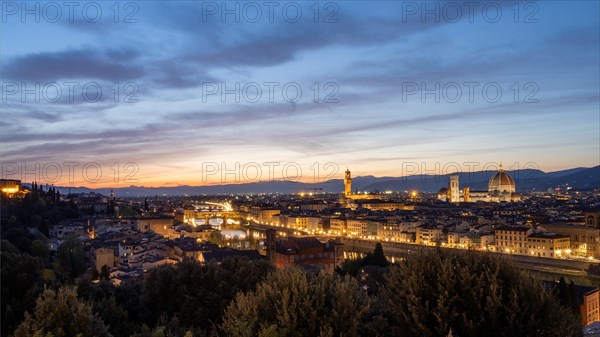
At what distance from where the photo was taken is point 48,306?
5551mm

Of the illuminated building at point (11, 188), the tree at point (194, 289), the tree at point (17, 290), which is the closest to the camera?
the tree at point (17, 290)

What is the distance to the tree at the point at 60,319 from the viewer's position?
537cm

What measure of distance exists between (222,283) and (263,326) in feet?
20.7

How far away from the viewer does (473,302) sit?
5.83 m

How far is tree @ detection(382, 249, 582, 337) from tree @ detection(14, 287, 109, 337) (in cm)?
314

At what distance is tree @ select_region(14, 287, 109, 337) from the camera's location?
537 cm

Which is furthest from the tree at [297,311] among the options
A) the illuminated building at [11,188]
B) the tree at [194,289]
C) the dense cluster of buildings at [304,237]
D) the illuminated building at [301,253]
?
the illuminated building at [11,188]

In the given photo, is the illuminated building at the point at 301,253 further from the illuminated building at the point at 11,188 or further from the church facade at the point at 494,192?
the church facade at the point at 494,192

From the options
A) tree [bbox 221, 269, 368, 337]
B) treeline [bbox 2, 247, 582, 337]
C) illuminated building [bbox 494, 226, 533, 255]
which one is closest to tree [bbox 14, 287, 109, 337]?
treeline [bbox 2, 247, 582, 337]

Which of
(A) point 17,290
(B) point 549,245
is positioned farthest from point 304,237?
(A) point 17,290

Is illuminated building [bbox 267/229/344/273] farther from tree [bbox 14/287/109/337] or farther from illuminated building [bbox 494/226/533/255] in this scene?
tree [bbox 14/287/109/337]

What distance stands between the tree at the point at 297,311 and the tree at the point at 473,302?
52 centimetres

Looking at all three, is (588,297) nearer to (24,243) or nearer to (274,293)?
(274,293)

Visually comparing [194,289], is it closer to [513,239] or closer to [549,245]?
[549,245]
